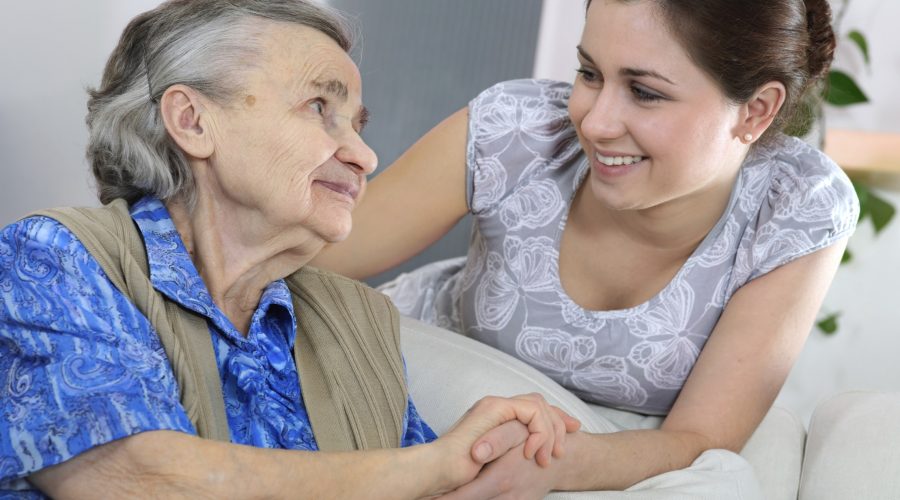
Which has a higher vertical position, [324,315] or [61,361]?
A: [61,361]

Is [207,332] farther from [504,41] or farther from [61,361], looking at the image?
[504,41]

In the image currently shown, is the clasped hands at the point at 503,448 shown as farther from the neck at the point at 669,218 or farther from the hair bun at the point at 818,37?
the hair bun at the point at 818,37

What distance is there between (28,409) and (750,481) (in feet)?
3.60

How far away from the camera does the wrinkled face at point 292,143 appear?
1.37 meters

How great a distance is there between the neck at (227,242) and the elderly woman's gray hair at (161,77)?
0.09 ft

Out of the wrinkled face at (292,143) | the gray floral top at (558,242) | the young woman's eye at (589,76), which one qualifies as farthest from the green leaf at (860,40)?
the wrinkled face at (292,143)

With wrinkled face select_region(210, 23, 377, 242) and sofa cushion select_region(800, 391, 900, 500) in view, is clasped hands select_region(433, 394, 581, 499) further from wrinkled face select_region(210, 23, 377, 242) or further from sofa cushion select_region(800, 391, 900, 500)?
sofa cushion select_region(800, 391, 900, 500)

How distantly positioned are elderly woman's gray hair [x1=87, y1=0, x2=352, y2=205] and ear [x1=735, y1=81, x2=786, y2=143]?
2.79 ft

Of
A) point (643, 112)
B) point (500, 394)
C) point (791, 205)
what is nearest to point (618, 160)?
point (643, 112)

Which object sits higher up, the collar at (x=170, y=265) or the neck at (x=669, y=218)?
the collar at (x=170, y=265)

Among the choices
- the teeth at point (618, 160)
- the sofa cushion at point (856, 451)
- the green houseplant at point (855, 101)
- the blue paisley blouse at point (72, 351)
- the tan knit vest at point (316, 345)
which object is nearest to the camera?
the blue paisley blouse at point (72, 351)

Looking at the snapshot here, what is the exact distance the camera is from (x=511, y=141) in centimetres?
205

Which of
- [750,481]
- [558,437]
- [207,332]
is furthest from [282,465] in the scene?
[750,481]

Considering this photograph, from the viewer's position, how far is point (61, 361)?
1093 mm
